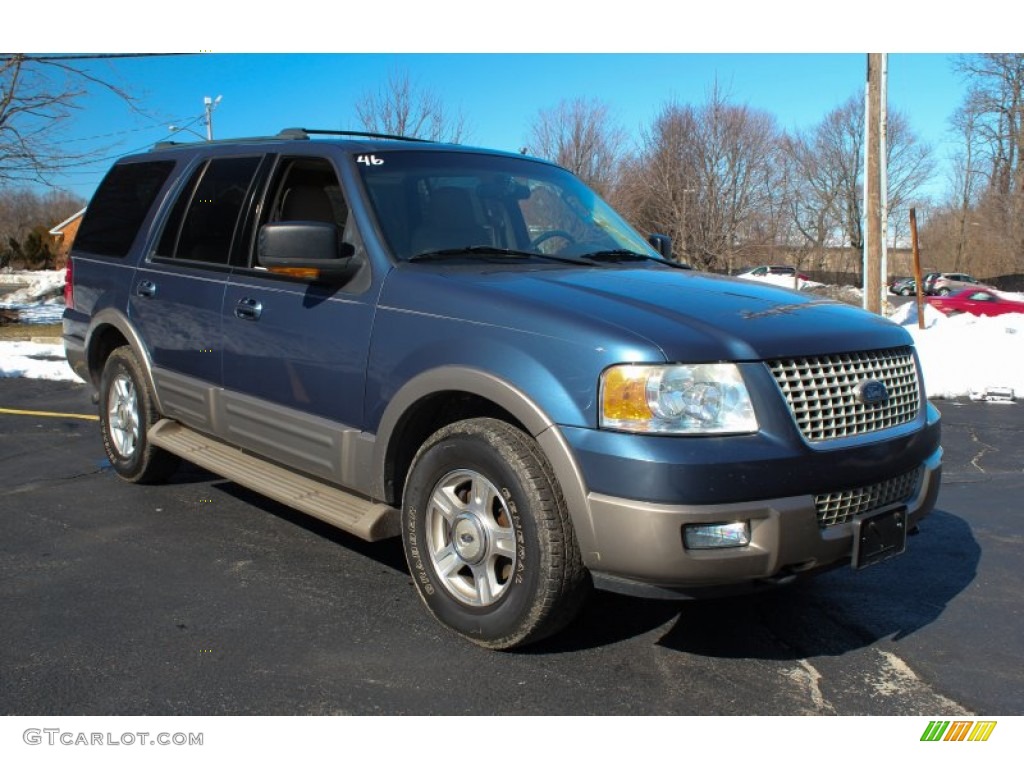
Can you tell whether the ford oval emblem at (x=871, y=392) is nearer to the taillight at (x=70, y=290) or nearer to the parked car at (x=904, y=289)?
the taillight at (x=70, y=290)

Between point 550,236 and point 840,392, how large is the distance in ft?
5.70

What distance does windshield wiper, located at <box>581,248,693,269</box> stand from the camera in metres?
4.30

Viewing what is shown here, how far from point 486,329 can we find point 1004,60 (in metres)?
51.5

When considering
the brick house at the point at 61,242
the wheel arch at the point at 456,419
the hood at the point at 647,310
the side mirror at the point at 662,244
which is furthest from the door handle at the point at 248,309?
the brick house at the point at 61,242

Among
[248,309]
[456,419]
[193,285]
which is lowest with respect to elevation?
[456,419]

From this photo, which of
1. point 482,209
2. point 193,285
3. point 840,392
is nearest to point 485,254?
point 482,209

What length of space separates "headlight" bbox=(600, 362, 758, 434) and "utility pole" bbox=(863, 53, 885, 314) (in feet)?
39.4

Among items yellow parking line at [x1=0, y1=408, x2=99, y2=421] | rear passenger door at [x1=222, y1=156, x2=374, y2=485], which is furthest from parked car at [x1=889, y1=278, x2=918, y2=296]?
rear passenger door at [x1=222, y1=156, x2=374, y2=485]

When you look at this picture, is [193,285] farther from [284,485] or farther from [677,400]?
[677,400]

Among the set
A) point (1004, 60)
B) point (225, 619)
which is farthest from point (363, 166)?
point (1004, 60)

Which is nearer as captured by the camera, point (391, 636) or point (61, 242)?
point (391, 636)

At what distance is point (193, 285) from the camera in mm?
4805

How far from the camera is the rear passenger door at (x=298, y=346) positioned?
3.82 m

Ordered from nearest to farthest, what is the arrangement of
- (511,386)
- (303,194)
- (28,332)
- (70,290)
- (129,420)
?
(511,386) < (303,194) < (129,420) < (70,290) < (28,332)
